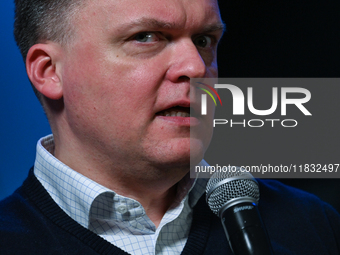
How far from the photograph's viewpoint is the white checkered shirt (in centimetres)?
131

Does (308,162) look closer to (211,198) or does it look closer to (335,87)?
(335,87)

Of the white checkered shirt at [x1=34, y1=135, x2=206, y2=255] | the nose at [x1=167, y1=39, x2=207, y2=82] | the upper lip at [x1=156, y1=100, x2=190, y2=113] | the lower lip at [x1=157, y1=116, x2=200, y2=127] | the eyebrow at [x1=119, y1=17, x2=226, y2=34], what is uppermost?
the eyebrow at [x1=119, y1=17, x2=226, y2=34]

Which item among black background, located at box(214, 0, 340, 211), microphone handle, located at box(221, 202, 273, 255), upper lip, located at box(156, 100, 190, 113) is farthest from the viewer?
black background, located at box(214, 0, 340, 211)

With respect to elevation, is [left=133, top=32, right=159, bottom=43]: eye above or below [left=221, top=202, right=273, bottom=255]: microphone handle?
above

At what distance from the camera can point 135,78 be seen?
128cm

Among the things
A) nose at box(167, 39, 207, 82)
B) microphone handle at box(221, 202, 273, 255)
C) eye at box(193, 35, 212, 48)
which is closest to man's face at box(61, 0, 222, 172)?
nose at box(167, 39, 207, 82)

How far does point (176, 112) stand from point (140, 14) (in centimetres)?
37

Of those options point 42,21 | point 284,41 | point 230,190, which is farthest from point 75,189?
point 284,41

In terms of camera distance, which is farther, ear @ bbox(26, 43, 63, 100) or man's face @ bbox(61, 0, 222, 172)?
ear @ bbox(26, 43, 63, 100)

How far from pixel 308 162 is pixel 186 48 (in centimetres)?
139

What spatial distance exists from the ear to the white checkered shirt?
0.27 meters

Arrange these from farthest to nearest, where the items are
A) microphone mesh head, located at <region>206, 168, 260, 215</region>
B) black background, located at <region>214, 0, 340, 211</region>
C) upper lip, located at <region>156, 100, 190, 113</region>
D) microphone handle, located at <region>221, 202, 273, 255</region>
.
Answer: black background, located at <region>214, 0, 340, 211</region> → upper lip, located at <region>156, 100, 190, 113</region> → microphone mesh head, located at <region>206, 168, 260, 215</region> → microphone handle, located at <region>221, 202, 273, 255</region>

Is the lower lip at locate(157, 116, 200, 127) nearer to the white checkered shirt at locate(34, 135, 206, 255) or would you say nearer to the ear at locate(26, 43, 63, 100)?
the white checkered shirt at locate(34, 135, 206, 255)

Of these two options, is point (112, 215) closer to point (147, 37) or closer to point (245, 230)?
point (245, 230)
